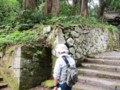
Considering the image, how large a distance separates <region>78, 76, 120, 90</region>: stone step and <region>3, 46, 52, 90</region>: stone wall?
4.26 feet

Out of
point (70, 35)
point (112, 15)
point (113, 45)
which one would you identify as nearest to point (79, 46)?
point (70, 35)

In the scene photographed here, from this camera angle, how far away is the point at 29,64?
7.48 meters

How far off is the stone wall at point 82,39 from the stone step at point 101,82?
122 centimetres

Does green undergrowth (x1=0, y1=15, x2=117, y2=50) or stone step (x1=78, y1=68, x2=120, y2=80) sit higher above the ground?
green undergrowth (x1=0, y1=15, x2=117, y2=50)

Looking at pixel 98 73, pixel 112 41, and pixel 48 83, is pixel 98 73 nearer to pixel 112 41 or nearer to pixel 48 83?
pixel 48 83

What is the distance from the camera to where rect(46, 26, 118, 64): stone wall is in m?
7.96

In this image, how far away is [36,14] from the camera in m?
9.67

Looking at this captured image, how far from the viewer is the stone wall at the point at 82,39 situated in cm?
796

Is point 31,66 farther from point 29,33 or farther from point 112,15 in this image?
point 112,15

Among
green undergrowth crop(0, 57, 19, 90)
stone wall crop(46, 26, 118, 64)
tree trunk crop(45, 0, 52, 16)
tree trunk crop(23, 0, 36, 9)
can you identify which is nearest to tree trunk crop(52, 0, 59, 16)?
tree trunk crop(45, 0, 52, 16)

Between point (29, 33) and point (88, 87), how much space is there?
9.90 feet

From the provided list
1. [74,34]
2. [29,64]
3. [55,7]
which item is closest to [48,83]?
[29,64]

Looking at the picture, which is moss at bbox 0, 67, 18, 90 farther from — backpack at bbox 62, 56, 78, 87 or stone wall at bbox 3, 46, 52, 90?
backpack at bbox 62, 56, 78, 87

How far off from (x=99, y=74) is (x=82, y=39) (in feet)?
5.91
